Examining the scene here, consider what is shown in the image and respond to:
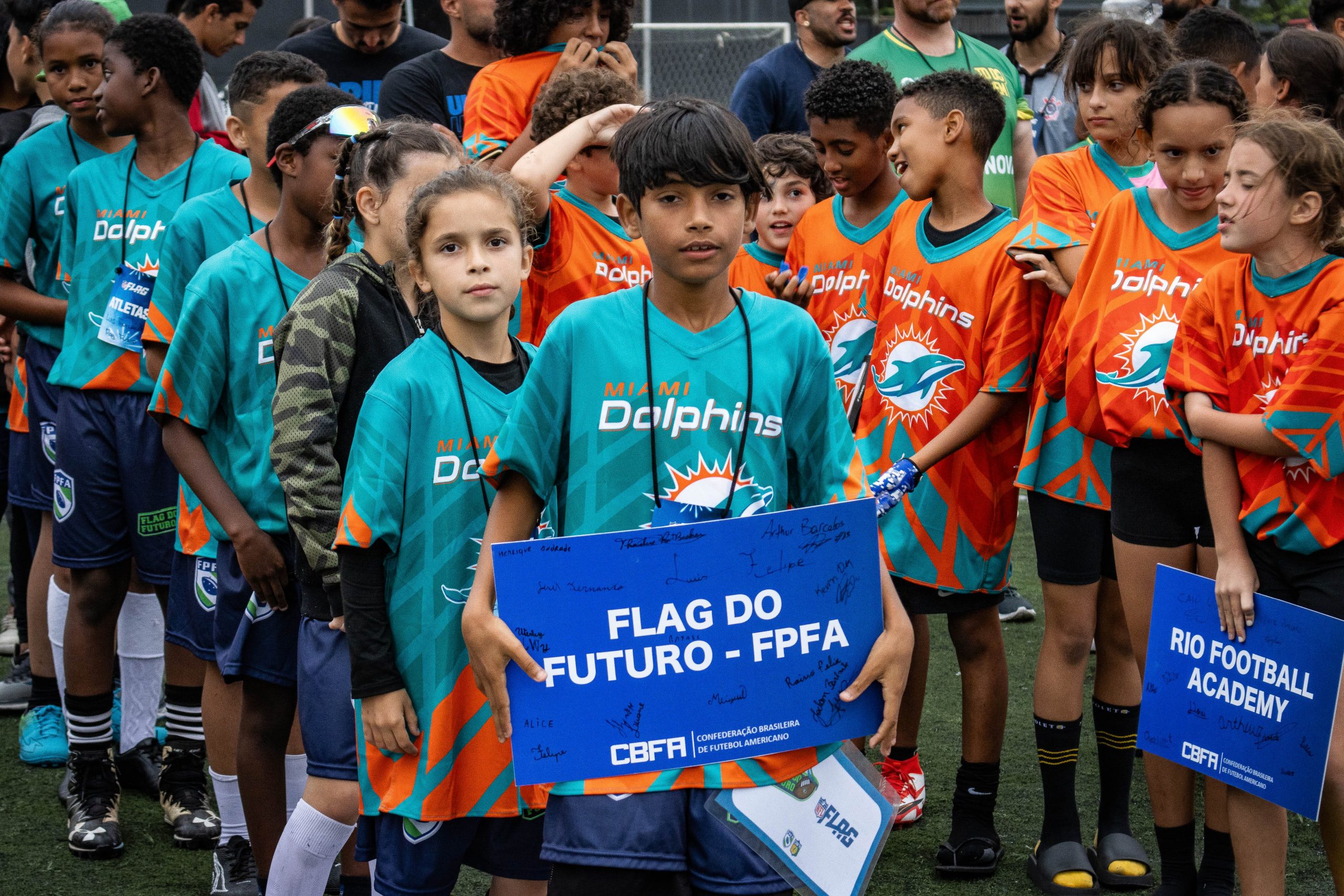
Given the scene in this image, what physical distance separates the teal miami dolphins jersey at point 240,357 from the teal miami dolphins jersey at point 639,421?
122cm

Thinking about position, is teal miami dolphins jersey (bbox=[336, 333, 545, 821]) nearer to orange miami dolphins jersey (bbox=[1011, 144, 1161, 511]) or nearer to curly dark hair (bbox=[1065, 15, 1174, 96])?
orange miami dolphins jersey (bbox=[1011, 144, 1161, 511])

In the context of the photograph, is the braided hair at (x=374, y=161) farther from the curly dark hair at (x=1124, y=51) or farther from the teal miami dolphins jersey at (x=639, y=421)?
the curly dark hair at (x=1124, y=51)

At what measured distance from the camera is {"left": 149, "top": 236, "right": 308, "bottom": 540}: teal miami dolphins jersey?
331 cm

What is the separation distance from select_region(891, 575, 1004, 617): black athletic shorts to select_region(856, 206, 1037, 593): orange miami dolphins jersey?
0.12 feet


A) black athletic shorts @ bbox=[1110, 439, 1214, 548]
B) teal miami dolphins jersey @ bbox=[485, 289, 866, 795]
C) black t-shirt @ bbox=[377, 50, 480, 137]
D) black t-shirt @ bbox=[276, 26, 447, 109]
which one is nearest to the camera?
teal miami dolphins jersey @ bbox=[485, 289, 866, 795]

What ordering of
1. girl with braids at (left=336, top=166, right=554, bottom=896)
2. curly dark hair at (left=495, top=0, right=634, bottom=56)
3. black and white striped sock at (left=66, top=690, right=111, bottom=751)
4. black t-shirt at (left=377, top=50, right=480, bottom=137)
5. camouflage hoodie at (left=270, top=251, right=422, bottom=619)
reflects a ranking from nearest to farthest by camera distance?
girl with braids at (left=336, top=166, right=554, bottom=896) → camouflage hoodie at (left=270, top=251, right=422, bottom=619) → black and white striped sock at (left=66, top=690, right=111, bottom=751) → curly dark hair at (left=495, top=0, right=634, bottom=56) → black t-shirt at (left=377, top=50, right=480, bottom=137)

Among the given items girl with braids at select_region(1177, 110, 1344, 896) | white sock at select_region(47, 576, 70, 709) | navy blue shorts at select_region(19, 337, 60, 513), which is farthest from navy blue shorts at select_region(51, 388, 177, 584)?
girl with braids at select_region(1177, 110, 1344, 896)

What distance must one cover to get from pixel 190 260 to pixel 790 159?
1.88 m

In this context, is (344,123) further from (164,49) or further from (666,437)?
(666,437)

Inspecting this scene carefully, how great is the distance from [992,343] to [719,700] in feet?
5.99

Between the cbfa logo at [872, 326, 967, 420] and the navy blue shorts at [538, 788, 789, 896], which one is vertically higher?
the cbfa logo at [872, 326, 967, 420]

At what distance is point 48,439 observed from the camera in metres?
4.61

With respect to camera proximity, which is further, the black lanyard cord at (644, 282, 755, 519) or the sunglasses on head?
the sunglasses on head
